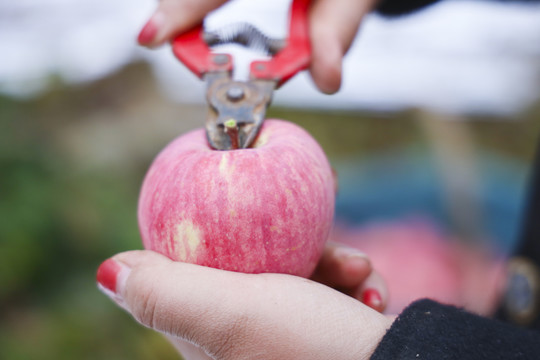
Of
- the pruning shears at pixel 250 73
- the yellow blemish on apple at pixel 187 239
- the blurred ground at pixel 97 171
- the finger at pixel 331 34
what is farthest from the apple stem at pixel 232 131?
the blurred ground at pixel 97 171

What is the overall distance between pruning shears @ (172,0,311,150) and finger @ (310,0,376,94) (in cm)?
2

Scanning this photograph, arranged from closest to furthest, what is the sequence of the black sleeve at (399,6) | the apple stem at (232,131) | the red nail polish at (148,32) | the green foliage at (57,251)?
the apple stem at (232,131) < the red nail polish at (148,32) < the black sleeve at (399,6) < the green foliage at (57,251)

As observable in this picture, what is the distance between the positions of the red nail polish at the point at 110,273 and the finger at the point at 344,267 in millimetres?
409

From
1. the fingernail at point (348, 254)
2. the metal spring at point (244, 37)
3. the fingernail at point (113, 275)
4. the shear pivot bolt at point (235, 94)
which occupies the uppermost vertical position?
the metal spring at point (244, 37)

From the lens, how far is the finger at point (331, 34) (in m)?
0.89

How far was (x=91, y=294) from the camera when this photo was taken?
5.73ft

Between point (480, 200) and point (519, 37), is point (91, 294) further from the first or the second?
point (519, 37)

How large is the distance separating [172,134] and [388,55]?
4.15 feet

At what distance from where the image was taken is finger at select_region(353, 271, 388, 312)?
35.2 inches

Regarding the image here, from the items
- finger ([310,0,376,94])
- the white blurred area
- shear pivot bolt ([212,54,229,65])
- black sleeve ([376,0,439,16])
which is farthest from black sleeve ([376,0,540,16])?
the white blurred area

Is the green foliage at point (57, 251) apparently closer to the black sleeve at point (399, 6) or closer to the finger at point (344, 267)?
the finger at point (344, 267)

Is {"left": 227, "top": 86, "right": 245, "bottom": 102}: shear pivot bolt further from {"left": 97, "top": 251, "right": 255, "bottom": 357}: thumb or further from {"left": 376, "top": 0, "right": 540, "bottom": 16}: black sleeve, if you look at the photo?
{"left": 376, "top": 0, "right": 540, "bottom": 16}: black sleeve

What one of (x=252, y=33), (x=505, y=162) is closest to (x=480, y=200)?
(x=505, y=162)

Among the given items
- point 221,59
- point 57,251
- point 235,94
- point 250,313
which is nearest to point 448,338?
point 250,313
